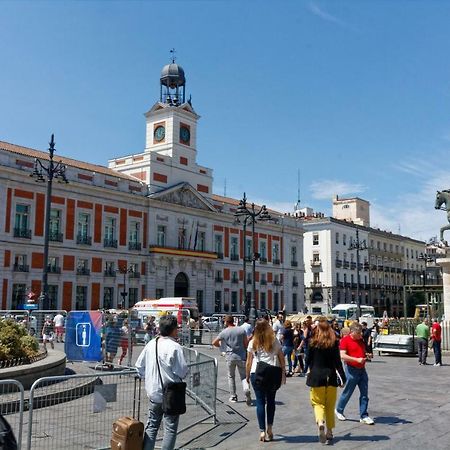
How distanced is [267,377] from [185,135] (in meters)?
49.8

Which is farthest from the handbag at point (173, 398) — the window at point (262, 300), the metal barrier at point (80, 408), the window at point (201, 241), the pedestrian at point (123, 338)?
the window at point (262, 300)

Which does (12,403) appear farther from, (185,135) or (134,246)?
(185,135)

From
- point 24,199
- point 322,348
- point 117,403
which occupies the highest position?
point 24,199

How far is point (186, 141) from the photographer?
55.9 m

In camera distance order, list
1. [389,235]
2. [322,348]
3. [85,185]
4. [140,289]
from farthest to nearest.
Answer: [389,235] < [140,289] < [85,185] < [322,348]

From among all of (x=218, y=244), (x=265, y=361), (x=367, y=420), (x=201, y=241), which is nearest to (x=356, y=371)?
(x=367, y=420)

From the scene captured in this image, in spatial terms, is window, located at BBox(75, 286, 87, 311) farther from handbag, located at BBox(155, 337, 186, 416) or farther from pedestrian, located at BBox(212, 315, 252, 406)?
handbag, located at BBox(155, 337, 186, 416)

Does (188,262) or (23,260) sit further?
(188,262)

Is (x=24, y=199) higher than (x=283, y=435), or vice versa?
(x=24, y=199)

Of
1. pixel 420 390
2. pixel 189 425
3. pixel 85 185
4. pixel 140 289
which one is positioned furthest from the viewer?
pixel 140 289

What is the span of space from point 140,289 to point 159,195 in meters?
8.42

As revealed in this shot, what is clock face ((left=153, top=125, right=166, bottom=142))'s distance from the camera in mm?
54938

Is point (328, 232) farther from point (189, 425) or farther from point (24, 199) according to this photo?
point (189, 425)

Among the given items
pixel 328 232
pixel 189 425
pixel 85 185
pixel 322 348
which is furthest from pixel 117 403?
pixel 328 232
